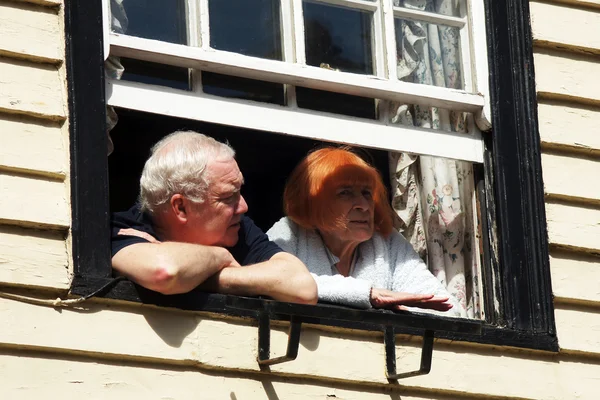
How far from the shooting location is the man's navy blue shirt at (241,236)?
522 cm

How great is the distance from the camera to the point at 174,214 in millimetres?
5375

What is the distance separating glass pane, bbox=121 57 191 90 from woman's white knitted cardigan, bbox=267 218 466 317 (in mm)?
903

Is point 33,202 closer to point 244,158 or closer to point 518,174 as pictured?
point 518,174

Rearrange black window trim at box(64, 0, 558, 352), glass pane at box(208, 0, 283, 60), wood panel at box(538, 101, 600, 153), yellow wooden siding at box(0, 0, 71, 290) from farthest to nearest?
wood panel at box(538, 101, 600, 153) < glass pane at box(208, 0, 283, 60) < black window trim at box(64, 0, 558, 352) < yellow wooden siding at box(0, 0, 71, 290)

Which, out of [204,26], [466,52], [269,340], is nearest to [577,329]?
[466,52]

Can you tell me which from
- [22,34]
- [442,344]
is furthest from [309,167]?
[22,34]

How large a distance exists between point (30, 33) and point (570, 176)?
6.89 ft

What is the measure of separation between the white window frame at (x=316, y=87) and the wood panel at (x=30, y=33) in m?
0.18

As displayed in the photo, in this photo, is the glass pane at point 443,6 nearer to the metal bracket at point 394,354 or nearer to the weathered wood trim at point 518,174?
the weathered wood trim at point 518,174

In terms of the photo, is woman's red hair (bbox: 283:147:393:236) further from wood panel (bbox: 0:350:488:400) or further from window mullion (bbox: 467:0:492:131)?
wood panel (bbox: 0:350:488:400)

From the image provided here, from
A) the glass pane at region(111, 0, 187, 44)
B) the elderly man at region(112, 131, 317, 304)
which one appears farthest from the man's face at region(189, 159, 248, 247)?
the glass pane at region(111, 0, 187, 44)

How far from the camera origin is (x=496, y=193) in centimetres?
563

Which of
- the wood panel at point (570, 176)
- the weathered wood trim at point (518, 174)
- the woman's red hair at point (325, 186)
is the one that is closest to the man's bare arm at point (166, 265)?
the woman's red hair at point (325, 186)

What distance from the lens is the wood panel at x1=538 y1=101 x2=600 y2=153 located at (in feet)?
18.8
